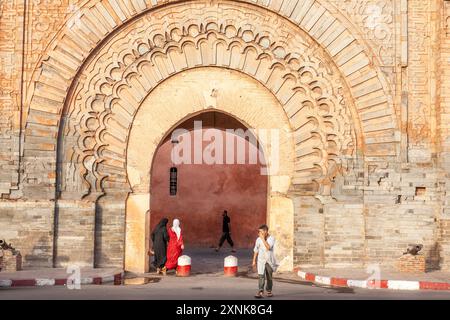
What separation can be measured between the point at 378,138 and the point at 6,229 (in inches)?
233

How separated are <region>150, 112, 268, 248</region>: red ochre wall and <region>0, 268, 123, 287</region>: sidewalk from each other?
28.0 ft

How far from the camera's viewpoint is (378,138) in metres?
12.1

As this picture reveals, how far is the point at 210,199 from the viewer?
2017cm

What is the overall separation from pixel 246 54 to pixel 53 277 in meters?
4.65

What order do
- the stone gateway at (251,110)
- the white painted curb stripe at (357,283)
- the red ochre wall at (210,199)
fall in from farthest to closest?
the red ochre wall at (210,199) → the stone gateway at (251,110) → the white painted curb stripe at (357,283)

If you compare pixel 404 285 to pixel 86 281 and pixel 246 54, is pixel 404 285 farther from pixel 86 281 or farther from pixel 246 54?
pixel 246 54

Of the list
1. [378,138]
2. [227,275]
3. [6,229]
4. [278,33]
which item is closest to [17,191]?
[6,229]

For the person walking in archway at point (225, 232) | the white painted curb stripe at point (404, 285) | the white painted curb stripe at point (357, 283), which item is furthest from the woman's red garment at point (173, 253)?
the person walking in archway at point (225, 232)

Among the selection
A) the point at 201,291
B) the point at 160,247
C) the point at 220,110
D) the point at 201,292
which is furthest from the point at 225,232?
the point at 201,292

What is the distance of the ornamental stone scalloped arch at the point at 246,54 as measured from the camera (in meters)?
11.9

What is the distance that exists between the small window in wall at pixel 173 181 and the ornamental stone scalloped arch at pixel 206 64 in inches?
326

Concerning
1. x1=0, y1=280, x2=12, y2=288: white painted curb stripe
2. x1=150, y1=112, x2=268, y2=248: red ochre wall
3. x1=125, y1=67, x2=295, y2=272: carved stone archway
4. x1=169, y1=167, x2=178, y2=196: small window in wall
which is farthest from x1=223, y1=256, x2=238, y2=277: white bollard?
x1=169, y1=167, x2=178, y2=196: small window in wall

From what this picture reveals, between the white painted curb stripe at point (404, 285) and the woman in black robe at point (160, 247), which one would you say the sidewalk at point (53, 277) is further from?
the white painted curb stripe at point (404, 285)
